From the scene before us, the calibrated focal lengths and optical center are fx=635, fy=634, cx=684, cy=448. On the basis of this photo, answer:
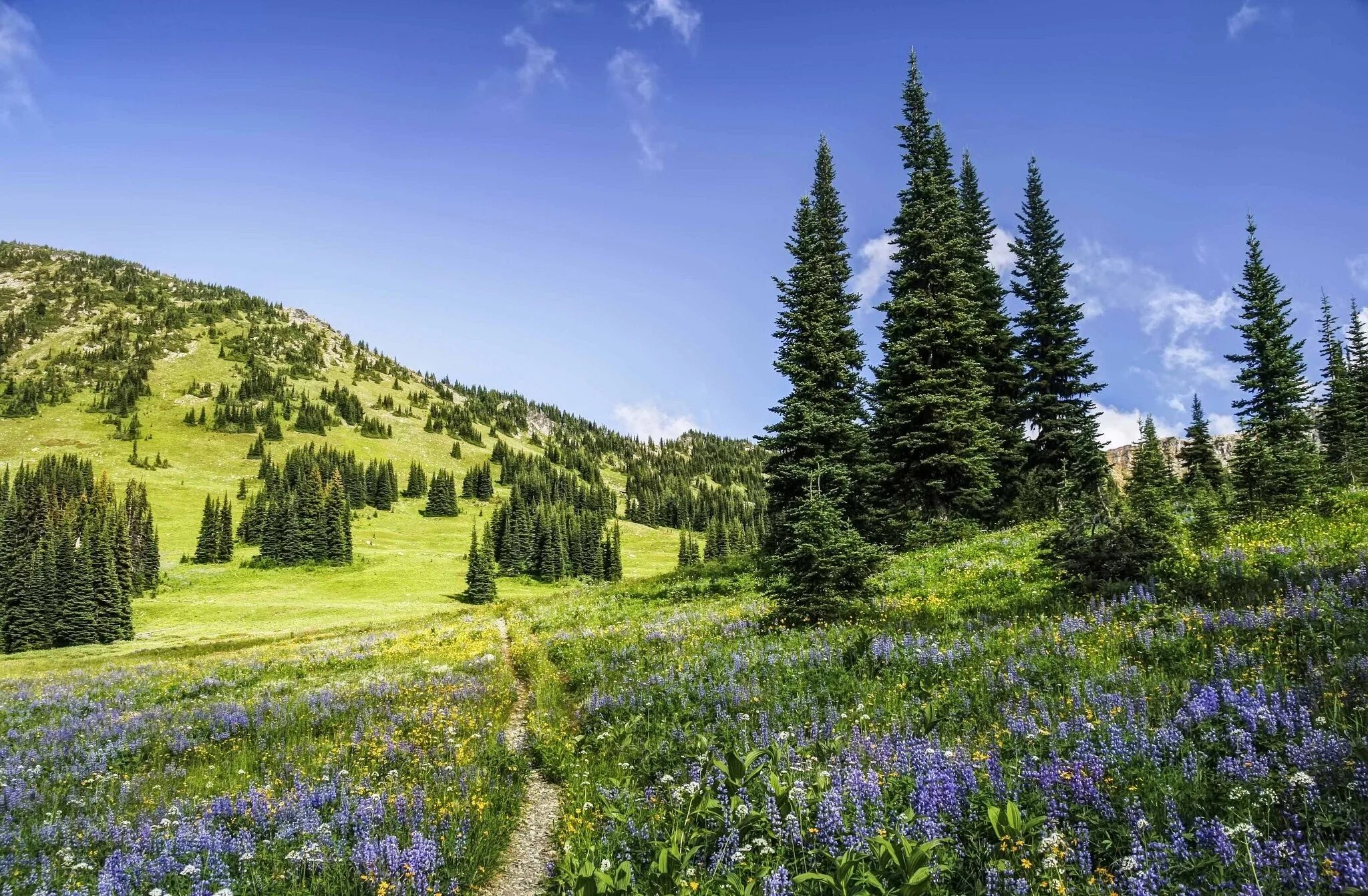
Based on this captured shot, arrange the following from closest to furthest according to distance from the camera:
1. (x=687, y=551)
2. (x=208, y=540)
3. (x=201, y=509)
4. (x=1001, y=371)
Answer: (x=1001, y=371) → (x=208, y=540) → (x=687, y=551) → (x=201, y=509)

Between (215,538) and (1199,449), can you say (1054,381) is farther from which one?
(215,538)

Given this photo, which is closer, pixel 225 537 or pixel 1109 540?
pixel 1109 540

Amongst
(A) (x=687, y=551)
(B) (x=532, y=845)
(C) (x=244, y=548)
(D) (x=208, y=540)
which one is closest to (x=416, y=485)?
(C) (x=244, y=548)

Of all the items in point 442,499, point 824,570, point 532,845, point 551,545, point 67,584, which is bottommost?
point 67,584

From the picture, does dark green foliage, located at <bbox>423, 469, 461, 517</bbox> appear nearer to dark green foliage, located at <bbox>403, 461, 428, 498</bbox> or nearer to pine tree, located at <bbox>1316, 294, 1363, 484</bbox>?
dark green foliage, located at <bbox>403, 461, 428, 498</bbox>

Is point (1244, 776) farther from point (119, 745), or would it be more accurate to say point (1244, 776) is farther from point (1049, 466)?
point (1049, 466)

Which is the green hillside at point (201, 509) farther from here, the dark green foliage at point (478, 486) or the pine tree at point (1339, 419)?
the pine tree at point (1339, 419)

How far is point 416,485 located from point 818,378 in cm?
15722

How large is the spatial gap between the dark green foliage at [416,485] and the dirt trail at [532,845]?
553 ft

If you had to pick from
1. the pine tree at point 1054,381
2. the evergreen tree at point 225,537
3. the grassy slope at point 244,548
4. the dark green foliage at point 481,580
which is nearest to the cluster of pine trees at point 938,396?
the pine tree at point 1054,381

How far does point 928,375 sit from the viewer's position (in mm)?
27688

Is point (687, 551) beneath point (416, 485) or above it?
beneath

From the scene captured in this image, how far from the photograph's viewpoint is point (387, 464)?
155 m

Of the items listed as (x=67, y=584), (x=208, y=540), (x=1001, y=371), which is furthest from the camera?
(x=208, y=540)
